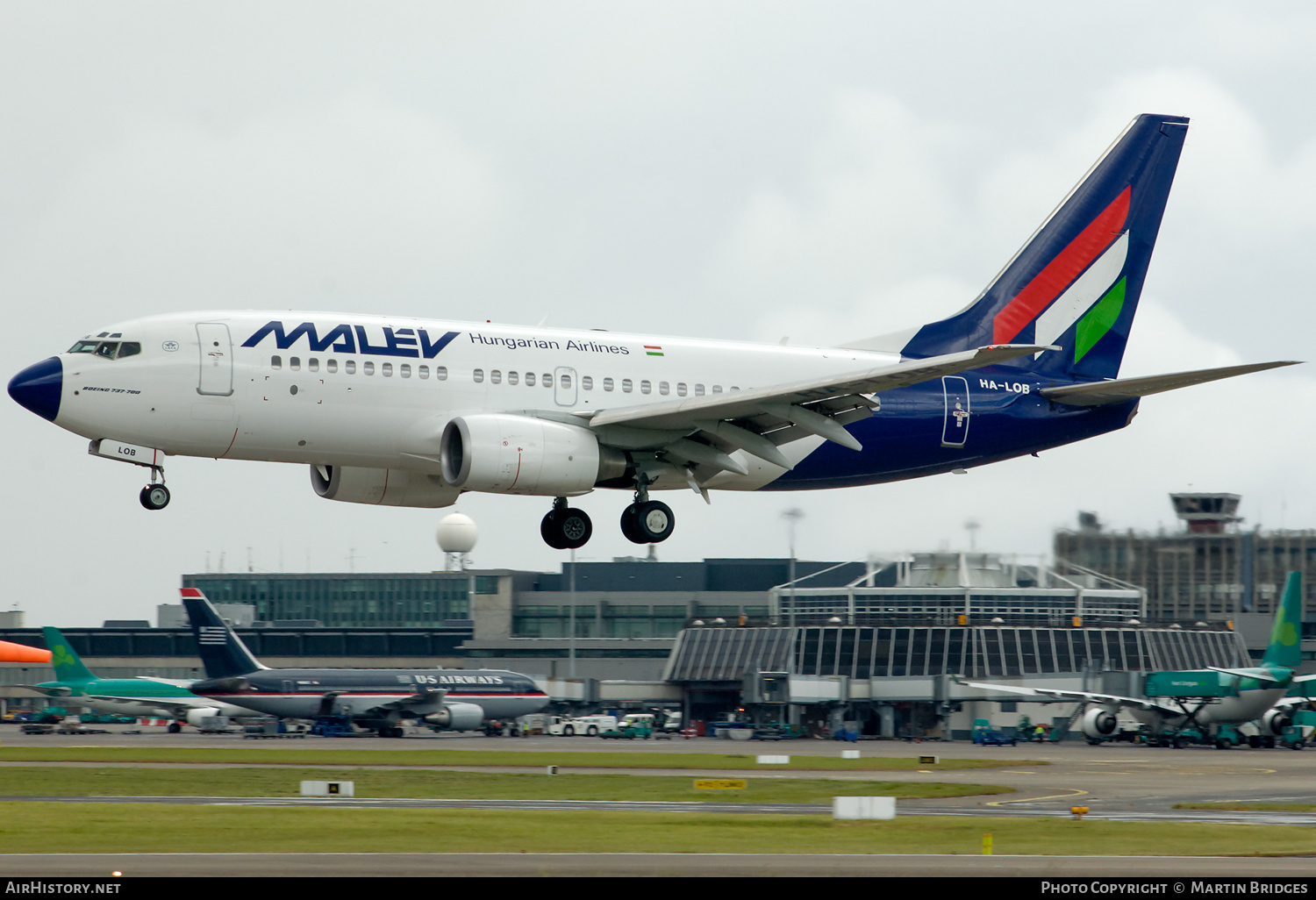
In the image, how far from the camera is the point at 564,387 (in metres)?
39.7

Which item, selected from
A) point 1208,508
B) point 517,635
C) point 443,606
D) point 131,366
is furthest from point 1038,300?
point 443,606

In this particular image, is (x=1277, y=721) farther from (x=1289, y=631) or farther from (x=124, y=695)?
(x=124, y=695)

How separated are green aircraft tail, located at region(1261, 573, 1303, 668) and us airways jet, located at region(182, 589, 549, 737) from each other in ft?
141

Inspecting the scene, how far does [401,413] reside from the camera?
37.7m

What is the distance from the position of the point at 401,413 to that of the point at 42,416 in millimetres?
8089

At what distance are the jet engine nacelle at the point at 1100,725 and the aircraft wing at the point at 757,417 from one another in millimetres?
49147

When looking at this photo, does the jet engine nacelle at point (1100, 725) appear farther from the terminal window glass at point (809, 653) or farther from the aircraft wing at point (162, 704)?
the aircraft wing at point (162, 704)

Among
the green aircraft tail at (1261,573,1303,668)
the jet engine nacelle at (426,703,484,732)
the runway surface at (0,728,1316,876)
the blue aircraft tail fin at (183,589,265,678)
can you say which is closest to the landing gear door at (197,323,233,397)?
the runway surface at (0,728,1316,876)

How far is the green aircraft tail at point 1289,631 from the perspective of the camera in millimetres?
84312

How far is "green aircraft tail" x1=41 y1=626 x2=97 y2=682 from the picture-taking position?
98.9 meters

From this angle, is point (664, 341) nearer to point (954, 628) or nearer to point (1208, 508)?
point (954, 628)

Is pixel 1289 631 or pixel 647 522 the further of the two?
pixel 1289 631

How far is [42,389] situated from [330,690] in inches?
2074

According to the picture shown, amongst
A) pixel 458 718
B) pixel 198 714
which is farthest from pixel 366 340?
pixel 198 714
